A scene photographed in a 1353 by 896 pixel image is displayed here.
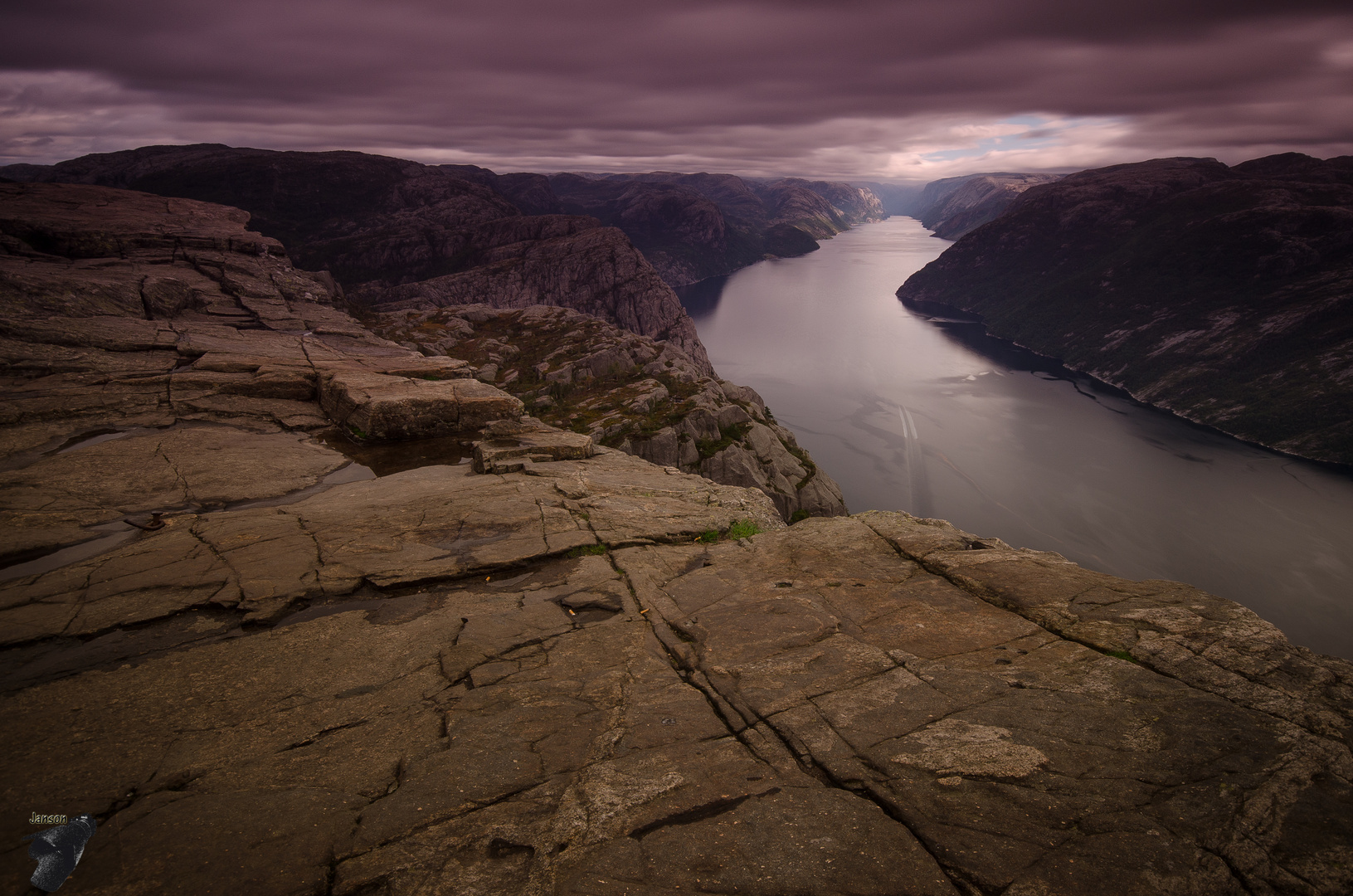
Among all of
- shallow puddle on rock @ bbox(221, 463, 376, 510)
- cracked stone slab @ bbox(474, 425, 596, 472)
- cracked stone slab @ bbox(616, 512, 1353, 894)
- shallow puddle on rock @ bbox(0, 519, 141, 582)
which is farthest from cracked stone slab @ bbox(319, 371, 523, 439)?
cracked stone slab @ bbox(616, 512, 1353, 894)

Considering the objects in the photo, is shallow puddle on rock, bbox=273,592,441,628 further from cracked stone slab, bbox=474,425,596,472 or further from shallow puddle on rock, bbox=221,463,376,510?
cracked stone slab, bbox=474,425,596,472

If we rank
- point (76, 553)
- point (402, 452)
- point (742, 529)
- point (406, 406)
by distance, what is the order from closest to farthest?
1. point (76, 553)
2. point (742, 529)
3. point (402, 452)
4. point (406, 406)

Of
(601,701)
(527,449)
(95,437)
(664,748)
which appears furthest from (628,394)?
(664,748)

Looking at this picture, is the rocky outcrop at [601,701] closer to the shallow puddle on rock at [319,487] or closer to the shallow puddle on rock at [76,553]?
the shallow puddle on rock at [76,553]

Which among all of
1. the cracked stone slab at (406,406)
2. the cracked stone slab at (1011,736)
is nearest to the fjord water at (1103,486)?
the cracked stone slab at (406,406)

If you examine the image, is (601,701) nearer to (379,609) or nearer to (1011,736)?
(379,609)

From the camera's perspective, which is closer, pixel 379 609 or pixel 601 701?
pixel 601 701

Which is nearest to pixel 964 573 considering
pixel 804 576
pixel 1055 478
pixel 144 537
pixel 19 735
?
pixel 804 576
